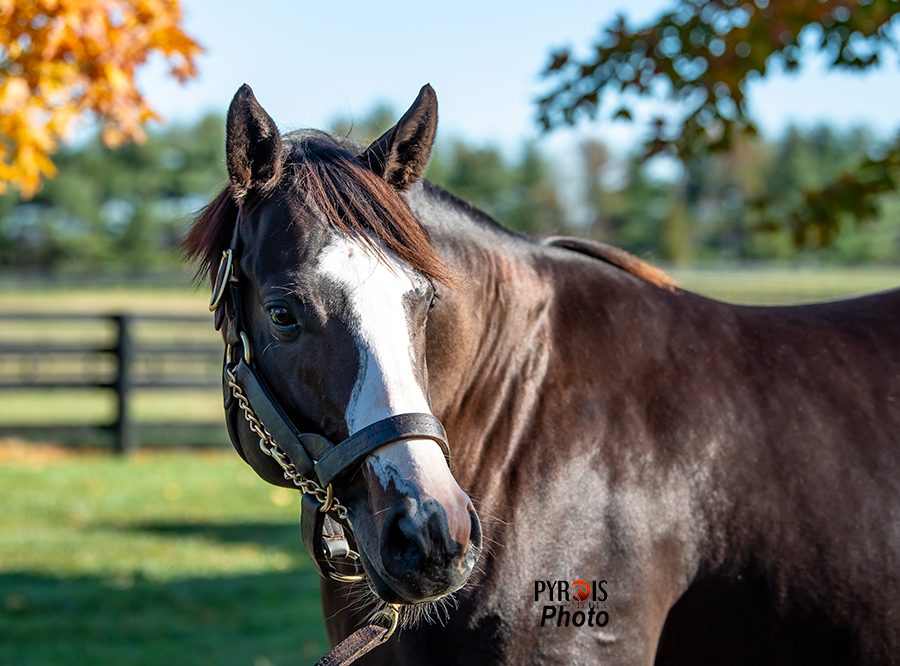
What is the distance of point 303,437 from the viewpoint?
1681 millimetres

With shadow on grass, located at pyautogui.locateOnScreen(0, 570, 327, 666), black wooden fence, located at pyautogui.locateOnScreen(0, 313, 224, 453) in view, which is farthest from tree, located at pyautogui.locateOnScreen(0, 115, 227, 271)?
shadow on grass, located at pyautogui.locateOnScreen(0, 570, 327, 666)

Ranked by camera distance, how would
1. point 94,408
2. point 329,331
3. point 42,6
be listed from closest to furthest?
1. point 329,331
2. point 42,6
3. point 94,408

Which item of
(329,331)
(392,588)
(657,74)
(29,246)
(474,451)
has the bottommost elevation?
(392,588)

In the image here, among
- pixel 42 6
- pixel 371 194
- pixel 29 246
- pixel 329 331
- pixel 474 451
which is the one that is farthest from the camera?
pixel 29 246

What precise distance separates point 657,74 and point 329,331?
11.1ft

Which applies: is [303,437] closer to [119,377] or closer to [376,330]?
[376,330]

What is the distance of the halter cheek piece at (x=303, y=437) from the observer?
1.56 m

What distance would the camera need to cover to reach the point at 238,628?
4445 mm

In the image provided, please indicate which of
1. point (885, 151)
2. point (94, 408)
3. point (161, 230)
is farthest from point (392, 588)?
point (161, 230)

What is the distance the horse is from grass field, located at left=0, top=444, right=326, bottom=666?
255 cm

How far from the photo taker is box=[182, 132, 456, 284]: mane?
1765 millimetres

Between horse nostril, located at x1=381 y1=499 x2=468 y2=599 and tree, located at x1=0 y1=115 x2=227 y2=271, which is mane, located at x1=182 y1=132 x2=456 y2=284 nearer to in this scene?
horse nostril, located at x1=381 y1=499 x2=468 y2=599

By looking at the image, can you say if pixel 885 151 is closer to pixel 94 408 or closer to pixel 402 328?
pixel 402 328

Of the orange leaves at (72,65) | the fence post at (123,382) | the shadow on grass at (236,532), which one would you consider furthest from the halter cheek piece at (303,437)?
the fence post at (123,382)
